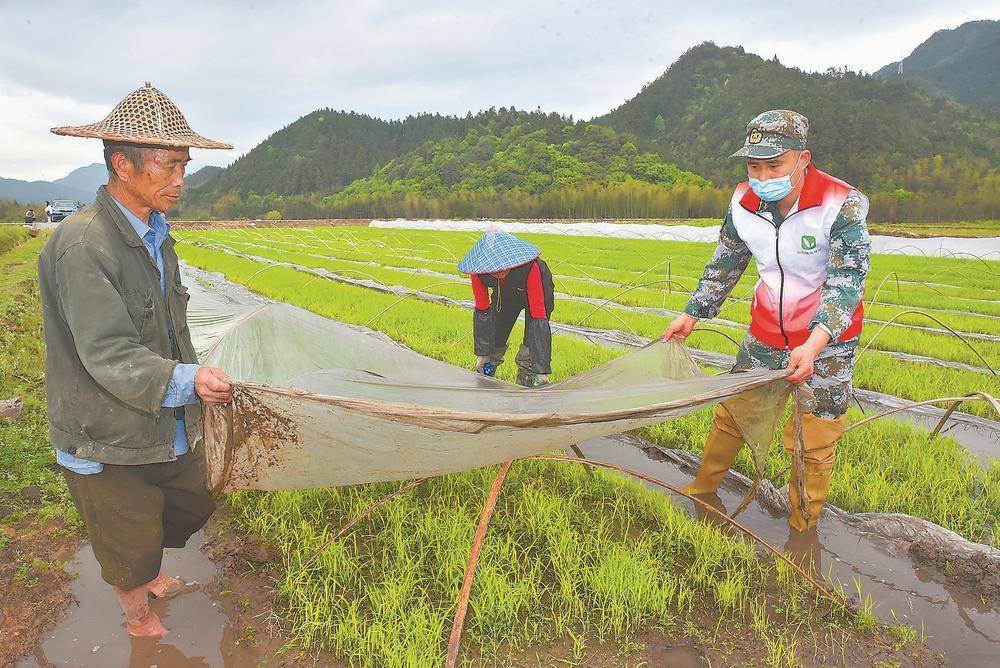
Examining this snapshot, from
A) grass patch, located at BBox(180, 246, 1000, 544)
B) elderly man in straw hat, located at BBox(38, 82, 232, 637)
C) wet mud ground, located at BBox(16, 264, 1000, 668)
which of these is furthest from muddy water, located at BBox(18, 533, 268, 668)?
grass patch, located at BBox(180, 246, 1000, 544)

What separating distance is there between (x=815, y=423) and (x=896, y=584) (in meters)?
0.73

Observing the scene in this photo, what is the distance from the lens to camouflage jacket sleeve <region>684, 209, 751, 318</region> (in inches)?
104

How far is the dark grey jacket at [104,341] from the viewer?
5.02 ft

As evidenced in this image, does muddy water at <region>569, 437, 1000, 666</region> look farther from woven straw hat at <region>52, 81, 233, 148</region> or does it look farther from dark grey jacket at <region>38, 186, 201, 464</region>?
woven straw hat at <region>52, 81, 233, 148</region>

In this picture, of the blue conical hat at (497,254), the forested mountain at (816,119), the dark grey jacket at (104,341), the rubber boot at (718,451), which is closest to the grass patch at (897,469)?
the rubber boot at (718,451)

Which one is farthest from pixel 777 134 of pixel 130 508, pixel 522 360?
pixel 130 508

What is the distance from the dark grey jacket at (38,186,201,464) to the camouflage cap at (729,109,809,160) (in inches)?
80.4

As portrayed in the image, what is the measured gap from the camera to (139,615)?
6.60 feet

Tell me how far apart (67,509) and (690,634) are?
113 inches

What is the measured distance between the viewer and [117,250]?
64.2 inches

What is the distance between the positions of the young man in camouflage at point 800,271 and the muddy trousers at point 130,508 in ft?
6.84

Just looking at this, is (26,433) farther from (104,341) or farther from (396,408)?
(396,408)

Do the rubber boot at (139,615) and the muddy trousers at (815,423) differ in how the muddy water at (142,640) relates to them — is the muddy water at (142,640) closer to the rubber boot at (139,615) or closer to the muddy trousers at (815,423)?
the rubber boot at (139,615)

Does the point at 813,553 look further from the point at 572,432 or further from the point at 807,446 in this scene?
the point at 572,432
